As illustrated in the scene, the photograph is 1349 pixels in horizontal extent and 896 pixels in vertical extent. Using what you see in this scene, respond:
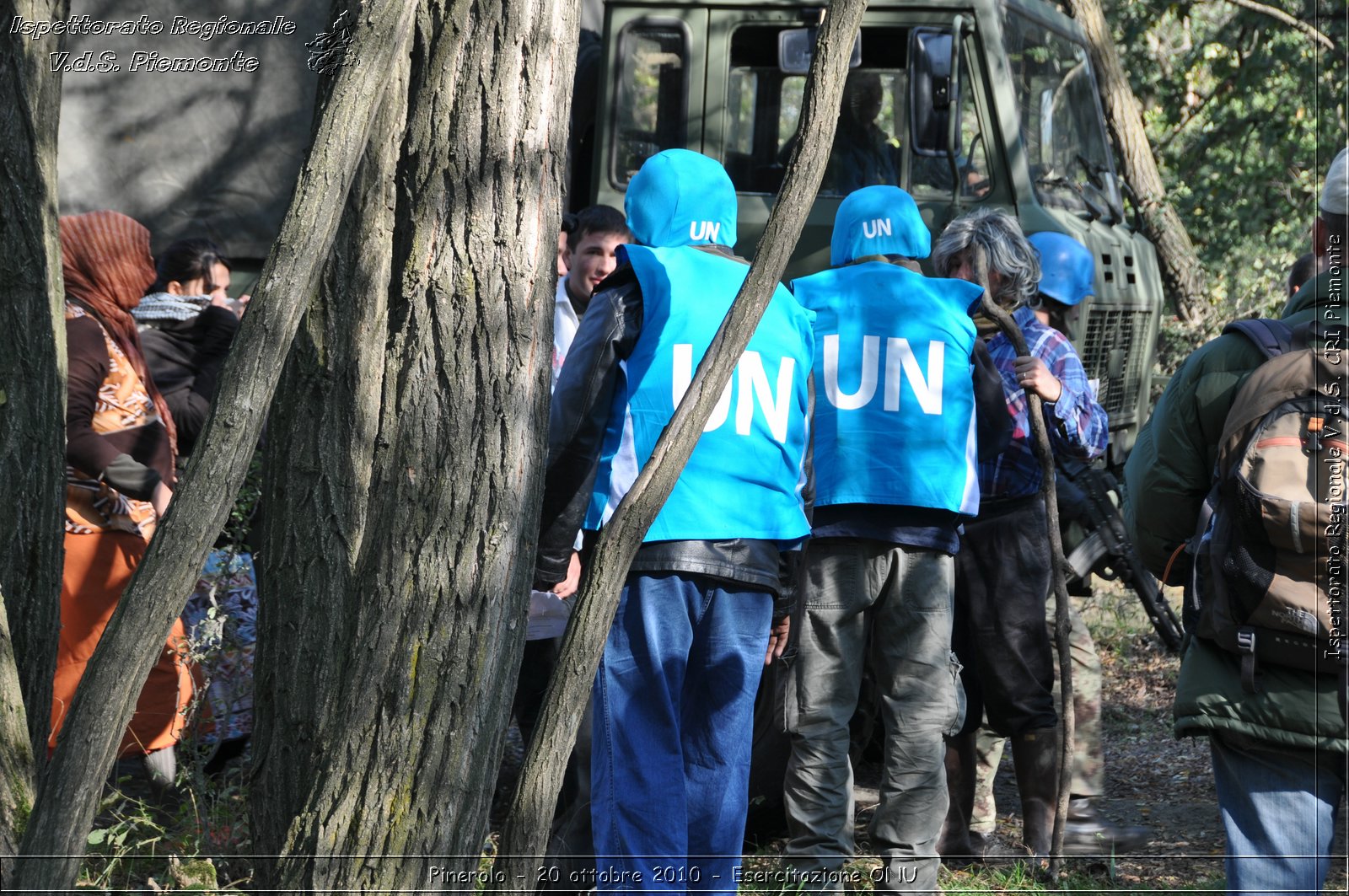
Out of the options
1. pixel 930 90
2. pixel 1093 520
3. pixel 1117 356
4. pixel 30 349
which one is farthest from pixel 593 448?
pixel 1117 356

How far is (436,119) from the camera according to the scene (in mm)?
2232

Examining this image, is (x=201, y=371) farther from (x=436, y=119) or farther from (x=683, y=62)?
(x=436, y=119)

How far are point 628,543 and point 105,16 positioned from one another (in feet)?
16.2

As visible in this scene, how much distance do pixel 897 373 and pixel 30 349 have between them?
2.06 metres

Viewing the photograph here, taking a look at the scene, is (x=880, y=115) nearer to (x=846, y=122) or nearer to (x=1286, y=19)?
(x=846, y=122)

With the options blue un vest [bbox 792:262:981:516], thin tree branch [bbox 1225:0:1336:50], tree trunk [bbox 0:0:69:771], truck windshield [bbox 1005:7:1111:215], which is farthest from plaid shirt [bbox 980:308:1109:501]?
thin tree branch [bbox 1225:0:1336:50]

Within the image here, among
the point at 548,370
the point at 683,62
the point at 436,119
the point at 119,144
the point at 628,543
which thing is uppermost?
the point at 683,62

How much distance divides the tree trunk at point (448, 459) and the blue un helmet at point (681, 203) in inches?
41.1

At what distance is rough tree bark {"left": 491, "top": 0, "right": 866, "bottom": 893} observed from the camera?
210 cm

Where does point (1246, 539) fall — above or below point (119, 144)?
below

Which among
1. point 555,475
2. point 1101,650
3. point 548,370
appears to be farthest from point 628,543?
point 1101,650

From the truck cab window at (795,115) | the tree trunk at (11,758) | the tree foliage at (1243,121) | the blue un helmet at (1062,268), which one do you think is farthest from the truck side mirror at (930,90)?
the tree foliage at (1243,121)

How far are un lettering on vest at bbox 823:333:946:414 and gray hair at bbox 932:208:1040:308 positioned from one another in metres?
0.61

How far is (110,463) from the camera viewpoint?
159 inches
